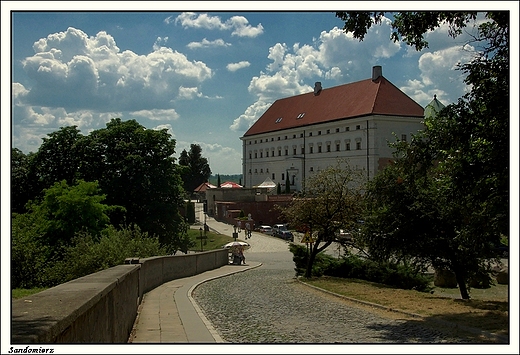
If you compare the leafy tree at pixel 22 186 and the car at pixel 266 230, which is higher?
the leafy tree at pixel 22 186

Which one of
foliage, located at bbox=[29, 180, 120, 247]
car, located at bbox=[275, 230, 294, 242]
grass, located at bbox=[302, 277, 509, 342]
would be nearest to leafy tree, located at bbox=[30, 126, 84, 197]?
foliage, located at bbox=[29, 180, 120, 247]

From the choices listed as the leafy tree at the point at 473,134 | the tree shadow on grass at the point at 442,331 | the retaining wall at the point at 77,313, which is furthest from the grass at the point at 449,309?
the retaining wall at the point at 77,313

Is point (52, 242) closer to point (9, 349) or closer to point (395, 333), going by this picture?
point (395, 333)

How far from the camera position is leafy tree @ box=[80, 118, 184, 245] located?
43.2 metres

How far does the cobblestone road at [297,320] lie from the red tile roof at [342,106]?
72.0 meters

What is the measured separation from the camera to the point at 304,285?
2338cm

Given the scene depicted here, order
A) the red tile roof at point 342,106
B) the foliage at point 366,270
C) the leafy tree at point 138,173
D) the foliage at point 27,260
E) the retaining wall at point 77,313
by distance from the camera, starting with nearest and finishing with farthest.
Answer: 1. the retaining wall at point 77,313
2. the foliage at point 27,260
3. the foliage at point 366,270
4. the leafy tree at point 138,173
5. the red tile roof at point 342,106

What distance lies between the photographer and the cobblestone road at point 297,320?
9.88m

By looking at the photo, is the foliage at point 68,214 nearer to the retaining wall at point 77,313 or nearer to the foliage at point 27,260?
the foliage at point 27,260

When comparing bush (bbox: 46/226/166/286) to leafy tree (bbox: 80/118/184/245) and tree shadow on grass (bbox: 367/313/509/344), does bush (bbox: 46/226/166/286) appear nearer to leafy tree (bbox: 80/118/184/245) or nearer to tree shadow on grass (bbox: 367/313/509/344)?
tree shadow on grass (bbox: 367/313/509/344)

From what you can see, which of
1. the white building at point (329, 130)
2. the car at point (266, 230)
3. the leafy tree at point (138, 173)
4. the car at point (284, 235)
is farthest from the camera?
the white building at point (329, 130)

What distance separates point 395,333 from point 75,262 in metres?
13.4

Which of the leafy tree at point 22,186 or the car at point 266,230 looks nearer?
the leafy tree at point 22,186

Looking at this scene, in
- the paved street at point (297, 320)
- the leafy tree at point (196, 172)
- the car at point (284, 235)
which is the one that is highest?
the leafy tree at point (196, 172)
